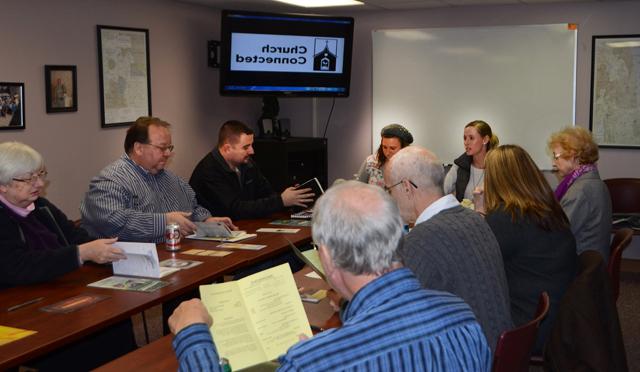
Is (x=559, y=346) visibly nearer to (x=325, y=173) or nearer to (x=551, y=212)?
(x=551, y=212)

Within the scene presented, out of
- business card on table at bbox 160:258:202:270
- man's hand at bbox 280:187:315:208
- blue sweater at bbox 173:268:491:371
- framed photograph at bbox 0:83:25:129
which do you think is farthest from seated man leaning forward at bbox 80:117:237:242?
blue sweater at bbox 173:268:491:371

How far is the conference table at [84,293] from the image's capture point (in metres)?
2.28

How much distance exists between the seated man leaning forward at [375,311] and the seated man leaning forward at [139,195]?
2.11 meters

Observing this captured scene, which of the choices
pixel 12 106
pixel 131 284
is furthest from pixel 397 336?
pixel 12 106

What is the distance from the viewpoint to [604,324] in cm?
283

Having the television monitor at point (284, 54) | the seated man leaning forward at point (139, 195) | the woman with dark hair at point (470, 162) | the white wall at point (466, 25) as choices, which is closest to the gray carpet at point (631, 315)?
the white wall at point (466, 25)

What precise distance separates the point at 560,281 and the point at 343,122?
4.83 m

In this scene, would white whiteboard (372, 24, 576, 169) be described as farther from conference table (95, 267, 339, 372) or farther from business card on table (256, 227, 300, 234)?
conference table (95, 267, 339, 372)

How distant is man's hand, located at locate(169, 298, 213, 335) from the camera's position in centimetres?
177

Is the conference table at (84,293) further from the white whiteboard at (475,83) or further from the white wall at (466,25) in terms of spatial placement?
the white wall at (466,25)

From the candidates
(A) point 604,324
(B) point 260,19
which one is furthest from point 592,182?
(B) point 260,19

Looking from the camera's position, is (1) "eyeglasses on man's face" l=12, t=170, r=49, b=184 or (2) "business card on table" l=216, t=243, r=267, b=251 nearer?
(1) "eyeglasses on man's face" l=12, t=170, r=49, b=184

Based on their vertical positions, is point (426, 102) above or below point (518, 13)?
below

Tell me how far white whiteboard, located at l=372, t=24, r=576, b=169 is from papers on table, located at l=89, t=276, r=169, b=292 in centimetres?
471
